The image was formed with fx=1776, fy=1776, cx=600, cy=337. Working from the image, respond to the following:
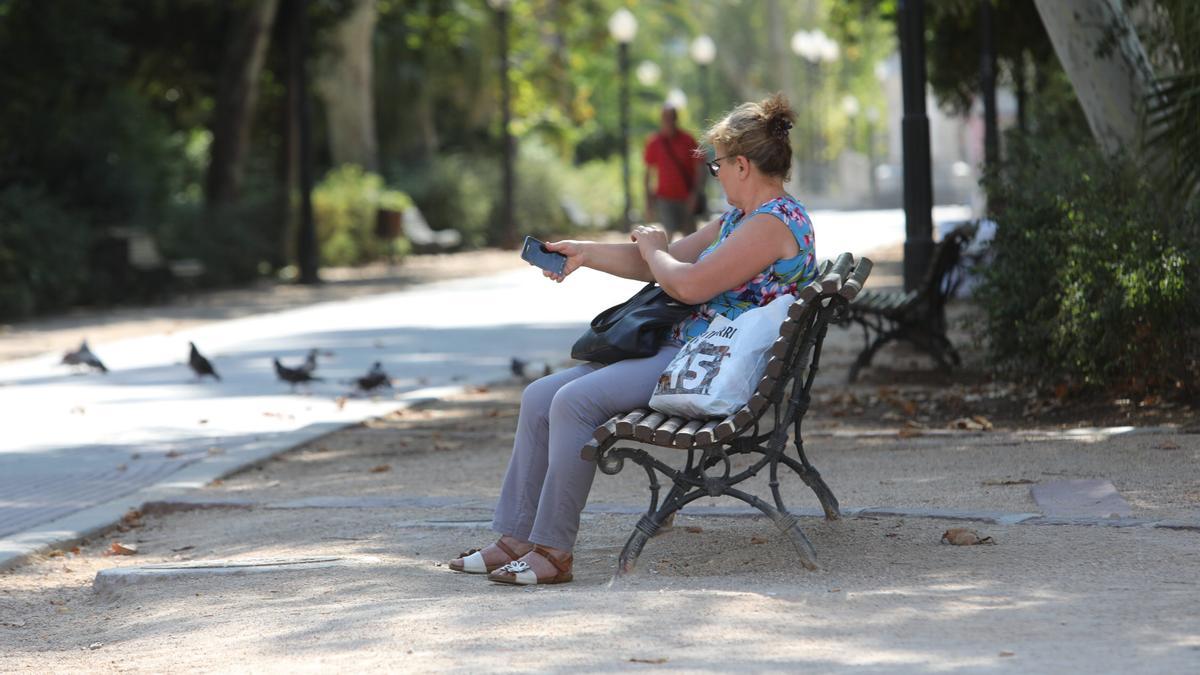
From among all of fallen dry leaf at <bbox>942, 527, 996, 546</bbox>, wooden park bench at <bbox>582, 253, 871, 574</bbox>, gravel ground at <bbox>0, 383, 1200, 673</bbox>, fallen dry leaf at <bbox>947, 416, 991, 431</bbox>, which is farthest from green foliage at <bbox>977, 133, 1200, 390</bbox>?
wooden park bench at <bbox>582, 253, 871, 574</bbox>

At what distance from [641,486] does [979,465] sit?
1480mm

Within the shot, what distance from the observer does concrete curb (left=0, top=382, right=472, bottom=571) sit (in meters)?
6.89

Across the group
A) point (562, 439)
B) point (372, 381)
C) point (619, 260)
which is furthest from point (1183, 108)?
point (372, 381)

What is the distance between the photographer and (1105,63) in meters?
9.89

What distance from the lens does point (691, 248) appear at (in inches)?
240

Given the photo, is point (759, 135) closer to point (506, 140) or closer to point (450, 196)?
point (506, 140)

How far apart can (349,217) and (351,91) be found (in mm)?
3964

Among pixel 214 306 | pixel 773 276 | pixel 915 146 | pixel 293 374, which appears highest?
pixel 915 146

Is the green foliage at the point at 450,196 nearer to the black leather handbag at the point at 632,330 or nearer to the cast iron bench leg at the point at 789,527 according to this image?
the black leather handbag at the point at 632,330

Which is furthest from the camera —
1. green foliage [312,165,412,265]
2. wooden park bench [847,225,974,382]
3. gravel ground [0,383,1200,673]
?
green foliage [312,165,412,265]

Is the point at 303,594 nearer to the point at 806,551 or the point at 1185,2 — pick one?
the point at 806,551

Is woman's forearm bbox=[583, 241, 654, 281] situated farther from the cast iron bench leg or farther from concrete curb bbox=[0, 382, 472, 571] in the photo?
concrete curb bbox=[0, 382, 472, 571]

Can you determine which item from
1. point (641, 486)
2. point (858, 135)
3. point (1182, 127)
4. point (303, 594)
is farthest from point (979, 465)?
point (858, 135)

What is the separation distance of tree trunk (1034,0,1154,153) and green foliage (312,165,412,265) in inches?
725
